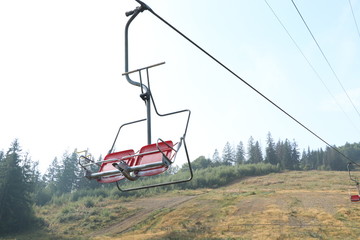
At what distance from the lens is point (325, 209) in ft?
101

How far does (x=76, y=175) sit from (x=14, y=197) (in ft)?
183

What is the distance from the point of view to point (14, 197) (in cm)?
4988

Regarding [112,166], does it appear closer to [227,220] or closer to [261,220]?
[261,220]

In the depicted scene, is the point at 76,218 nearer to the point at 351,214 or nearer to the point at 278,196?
the point at 278,196

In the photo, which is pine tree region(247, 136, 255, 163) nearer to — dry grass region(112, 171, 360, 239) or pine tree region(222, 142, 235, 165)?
pine tree region(222, 142, 235, 165)

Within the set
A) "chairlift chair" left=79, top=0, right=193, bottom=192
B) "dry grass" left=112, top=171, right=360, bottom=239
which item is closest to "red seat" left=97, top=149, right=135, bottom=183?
"chairlift chair" left=79, top=0, right=193, bottom=192

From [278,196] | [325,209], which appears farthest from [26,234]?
[325,209]

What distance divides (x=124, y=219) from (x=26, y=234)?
54.1 feet

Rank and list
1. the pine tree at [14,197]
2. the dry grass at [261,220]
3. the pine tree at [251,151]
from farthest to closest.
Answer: the pine tree at [251,151] → the pine tree at [14,197] → the dry grass at [261,220]

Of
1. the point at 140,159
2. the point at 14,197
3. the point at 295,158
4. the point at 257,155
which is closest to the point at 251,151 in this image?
the point at 257,155

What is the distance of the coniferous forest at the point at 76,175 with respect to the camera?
49.2m

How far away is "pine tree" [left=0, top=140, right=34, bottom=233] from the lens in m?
47.2

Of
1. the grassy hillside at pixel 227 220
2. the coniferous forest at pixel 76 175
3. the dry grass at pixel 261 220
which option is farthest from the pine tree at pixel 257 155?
the dry grass at pixel 261 220

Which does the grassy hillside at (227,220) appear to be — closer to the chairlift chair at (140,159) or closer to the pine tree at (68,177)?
the chairlift chair at (140,159)
